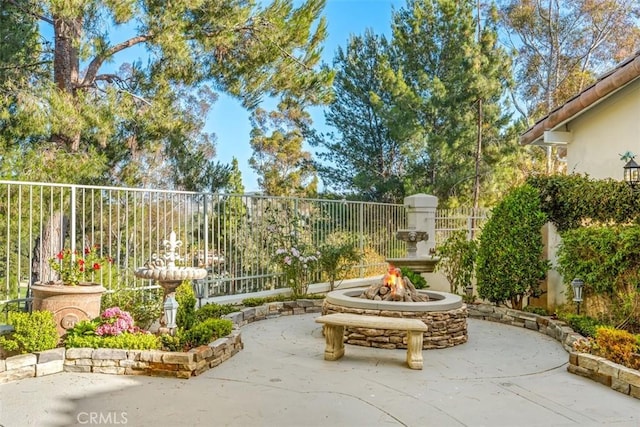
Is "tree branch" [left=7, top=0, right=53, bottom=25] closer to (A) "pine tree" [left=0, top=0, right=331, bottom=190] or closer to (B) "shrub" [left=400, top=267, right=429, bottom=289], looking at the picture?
(A) "pine tree" [left=0, top=0, right=331, bottom=190]

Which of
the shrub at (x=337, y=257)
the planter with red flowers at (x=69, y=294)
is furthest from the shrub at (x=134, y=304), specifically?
the shrub at (x=337, y=257)

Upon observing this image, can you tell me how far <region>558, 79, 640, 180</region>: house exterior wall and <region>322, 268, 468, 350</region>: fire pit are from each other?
13.3ft

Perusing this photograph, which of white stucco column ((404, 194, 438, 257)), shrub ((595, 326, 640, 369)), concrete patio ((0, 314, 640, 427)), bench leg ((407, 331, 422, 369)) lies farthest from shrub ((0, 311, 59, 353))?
white stucco column ((404, 194, 438, 257))

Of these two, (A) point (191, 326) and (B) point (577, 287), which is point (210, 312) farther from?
(B) point (577, 287)

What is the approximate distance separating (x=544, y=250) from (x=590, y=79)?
1731 centimetres

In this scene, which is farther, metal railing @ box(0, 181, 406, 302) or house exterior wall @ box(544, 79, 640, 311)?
house exterior wall @ box(544, 79, 640, 311)

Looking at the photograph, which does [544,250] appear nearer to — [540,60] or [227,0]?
[227,0]

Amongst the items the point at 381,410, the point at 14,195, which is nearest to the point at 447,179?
the point at 14,195

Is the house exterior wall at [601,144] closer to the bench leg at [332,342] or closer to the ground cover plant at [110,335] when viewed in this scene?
the bench leg at [332,342]

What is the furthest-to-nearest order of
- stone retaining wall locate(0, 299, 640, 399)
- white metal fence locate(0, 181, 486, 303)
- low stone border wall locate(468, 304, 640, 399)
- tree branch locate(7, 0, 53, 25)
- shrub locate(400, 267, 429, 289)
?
tree branch locate(7, 0, 53, 25) → shrub locate(400, 267, 429, 289) → white metal fence locate(0, 181, 486, 303) → stone retaining wall locate(0, 299, 640, 399) → low stone border wall locate(468, 304, 640, 399)

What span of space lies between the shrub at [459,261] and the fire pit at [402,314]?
9.45ft

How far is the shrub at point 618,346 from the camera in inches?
191

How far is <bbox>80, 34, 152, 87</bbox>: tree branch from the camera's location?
10930 millimetres

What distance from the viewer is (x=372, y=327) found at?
219 inches
